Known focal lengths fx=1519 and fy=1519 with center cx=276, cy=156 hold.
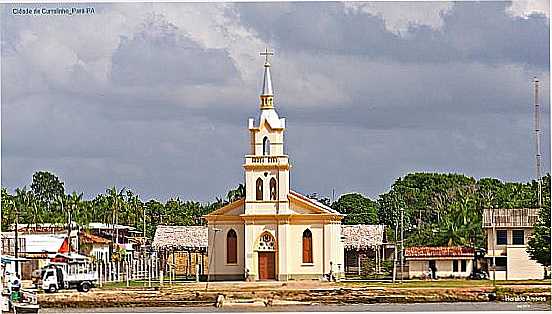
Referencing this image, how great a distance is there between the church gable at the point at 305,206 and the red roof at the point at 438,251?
83 centimetres

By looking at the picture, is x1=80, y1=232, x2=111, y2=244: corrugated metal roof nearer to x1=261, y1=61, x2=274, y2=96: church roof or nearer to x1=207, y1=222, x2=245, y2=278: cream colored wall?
x1=207, y1=222, x2=245, y2=278: cream colored wall

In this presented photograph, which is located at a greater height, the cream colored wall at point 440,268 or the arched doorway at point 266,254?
the arched doorway at point 266,254

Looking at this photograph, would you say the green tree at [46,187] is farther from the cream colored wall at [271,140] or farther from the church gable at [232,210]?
the cream colored wall at [271,140]

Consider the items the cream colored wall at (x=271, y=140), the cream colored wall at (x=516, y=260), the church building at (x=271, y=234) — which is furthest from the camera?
the church building at (x=271, y=234)

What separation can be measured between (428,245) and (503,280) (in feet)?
2.67

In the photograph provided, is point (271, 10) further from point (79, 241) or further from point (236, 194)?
point (79, 241)

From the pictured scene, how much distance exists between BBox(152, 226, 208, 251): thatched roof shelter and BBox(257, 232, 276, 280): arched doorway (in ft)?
1.87

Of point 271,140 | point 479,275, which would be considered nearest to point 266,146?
point 271,140

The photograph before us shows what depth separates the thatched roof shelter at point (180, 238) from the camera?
14.6 meters

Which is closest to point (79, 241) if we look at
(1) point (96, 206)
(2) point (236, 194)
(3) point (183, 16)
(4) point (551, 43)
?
(1) point (96, 206)

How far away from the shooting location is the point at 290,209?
14.3 meters

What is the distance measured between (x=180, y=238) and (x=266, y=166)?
4.38ft

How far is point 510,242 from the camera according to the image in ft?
45.5

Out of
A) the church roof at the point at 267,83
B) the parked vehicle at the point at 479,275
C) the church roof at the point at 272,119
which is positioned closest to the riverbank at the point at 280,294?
the parked vehicle at the point at 479,275
